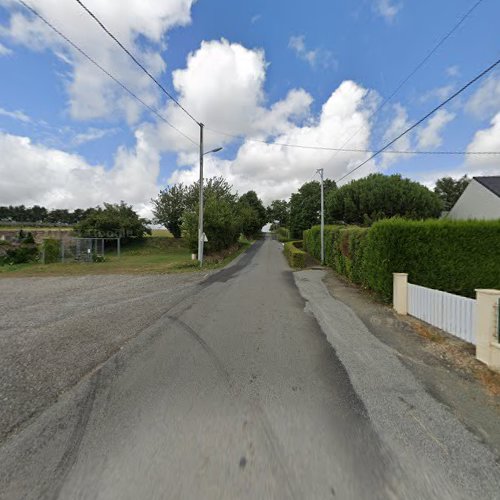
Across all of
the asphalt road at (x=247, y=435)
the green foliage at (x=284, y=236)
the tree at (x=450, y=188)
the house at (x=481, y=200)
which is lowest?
the asphalt road at (x=247, y=435)

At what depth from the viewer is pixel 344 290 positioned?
35.0ft

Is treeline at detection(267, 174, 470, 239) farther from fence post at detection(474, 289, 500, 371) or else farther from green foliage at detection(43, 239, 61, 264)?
green foliage at detection(43, 239, 61, 264)

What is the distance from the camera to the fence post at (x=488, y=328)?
13.3ft

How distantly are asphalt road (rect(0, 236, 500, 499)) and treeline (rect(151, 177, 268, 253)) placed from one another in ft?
57.9

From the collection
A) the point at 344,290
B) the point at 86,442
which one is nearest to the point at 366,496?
the point at 86,442

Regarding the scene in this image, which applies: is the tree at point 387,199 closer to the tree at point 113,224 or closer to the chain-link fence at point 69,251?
the chain-link fence at point 69,251

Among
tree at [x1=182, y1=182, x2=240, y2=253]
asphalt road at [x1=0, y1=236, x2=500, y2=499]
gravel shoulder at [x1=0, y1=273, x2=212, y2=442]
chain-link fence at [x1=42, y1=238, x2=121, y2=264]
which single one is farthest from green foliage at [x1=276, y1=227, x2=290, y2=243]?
asphalt road at [x1=0, y1=236, x2=500, y2=499]

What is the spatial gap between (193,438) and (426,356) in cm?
390

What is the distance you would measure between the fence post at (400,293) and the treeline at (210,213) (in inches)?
Answer: 625

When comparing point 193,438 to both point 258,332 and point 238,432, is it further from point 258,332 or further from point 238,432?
point 258,332

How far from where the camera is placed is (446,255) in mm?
8031

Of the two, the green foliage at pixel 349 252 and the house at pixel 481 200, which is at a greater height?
the house at pixel 481 200

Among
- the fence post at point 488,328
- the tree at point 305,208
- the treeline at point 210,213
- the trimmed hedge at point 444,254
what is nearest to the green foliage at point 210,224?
the treeline at point 210,213

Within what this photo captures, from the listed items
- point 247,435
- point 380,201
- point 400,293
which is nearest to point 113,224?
point 380,201
